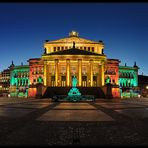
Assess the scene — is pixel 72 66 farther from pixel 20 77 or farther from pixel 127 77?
pixel 127 77

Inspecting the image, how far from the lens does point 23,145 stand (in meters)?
8.30

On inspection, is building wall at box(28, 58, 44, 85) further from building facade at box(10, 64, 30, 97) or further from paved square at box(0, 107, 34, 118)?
paved square at box(0, 107, 34, 118)

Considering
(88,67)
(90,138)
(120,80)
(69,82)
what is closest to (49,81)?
(69,82)

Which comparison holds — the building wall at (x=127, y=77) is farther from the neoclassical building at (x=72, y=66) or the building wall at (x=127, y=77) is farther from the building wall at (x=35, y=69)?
the building wall at (x=35, y=69)

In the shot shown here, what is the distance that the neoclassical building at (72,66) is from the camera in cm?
9644

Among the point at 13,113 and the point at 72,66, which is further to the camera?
the point at 72,66

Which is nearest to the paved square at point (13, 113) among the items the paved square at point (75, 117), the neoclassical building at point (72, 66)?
the paved square at point (75, 117)

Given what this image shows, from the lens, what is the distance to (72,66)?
4067 inches

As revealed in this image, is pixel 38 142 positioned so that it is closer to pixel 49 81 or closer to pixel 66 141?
pixel 66 141

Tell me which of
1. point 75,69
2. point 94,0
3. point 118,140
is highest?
point 75,69

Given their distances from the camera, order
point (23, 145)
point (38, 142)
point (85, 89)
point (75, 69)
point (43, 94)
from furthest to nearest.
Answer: point (75, 69), point (85, 89), point (43, 94), point (38, 142), point (23, 145)

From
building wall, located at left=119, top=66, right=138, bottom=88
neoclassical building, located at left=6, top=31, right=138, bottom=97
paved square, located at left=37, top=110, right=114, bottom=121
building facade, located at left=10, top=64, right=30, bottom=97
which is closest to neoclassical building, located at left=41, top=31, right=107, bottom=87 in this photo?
neoclassical building, located at left=6, top=31, right=138, bottom=97

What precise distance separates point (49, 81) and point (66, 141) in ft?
312

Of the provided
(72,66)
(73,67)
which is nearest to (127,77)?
(73,67)
